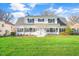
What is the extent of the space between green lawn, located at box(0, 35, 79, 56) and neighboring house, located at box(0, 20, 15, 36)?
10cm

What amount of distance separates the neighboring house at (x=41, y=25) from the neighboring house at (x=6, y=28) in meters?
0.12

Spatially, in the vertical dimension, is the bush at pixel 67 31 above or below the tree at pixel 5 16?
below

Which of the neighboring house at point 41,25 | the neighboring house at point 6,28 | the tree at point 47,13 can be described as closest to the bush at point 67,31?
the neighboring house at point 41,25

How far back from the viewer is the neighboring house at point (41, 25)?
7.81 meters

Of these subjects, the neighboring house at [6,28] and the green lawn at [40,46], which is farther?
the neighboring house at [6,28]

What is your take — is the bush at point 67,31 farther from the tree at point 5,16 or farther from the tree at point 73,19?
the tree at point 5,16

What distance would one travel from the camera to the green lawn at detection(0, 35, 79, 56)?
7723mm

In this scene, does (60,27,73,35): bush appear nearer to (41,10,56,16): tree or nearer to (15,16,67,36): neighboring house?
(15,16,67,36): neighboring house

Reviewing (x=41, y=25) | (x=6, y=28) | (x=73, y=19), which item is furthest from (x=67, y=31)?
(x=6, y=28)

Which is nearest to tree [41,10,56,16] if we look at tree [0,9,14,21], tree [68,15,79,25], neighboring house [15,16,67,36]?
neighboring house [15,16,67,36]

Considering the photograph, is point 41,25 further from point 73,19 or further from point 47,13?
point 73,19

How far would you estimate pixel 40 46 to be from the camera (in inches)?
306

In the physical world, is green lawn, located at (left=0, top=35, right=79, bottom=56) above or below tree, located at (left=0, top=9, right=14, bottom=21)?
below

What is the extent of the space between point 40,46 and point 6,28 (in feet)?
2.17
